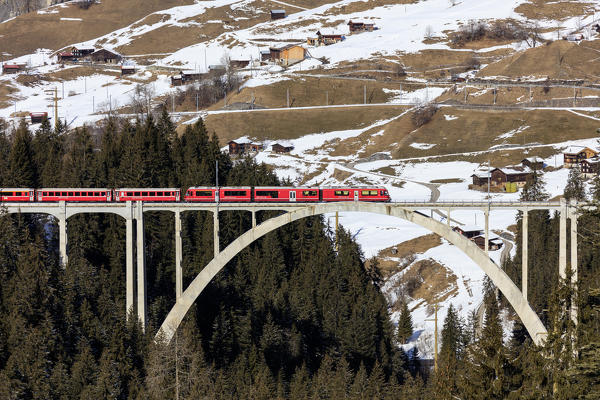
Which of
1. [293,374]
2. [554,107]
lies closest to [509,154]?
[554,107]

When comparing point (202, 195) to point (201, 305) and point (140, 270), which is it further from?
point (201, 305)

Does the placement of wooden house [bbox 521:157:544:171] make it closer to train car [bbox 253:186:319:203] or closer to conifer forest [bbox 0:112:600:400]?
conifer forest [bbox 0:112:600:400]

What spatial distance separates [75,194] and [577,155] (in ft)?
296

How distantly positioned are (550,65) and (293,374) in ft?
449

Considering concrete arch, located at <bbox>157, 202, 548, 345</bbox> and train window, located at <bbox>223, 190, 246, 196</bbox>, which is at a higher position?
train window, located at <bbox>223, 190, 246, 196</bbox>

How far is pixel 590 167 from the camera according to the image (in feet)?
438

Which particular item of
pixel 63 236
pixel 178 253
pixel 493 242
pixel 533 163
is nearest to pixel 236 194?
pixel 178 253

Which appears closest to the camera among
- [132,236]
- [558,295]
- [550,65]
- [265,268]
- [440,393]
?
[558,295]

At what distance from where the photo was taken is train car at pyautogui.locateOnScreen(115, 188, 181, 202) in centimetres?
7906

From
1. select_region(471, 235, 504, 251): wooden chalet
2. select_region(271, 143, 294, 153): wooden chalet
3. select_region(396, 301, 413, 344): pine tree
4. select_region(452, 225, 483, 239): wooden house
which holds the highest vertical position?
select_region(271, 143, 294, 153): wooden chalet

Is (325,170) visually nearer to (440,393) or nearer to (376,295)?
(376,295)

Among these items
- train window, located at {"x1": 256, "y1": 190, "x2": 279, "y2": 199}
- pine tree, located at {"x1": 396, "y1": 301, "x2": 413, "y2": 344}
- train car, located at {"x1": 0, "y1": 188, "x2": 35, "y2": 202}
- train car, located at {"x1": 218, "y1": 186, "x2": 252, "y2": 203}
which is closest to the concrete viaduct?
train car, located at {"x1": 0, "y1": 188, "x2": 35, "y2": 202}

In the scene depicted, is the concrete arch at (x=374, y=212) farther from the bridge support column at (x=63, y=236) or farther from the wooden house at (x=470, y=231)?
the wooden house at (x=470, y=231)

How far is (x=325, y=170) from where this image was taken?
150625 millimetres
